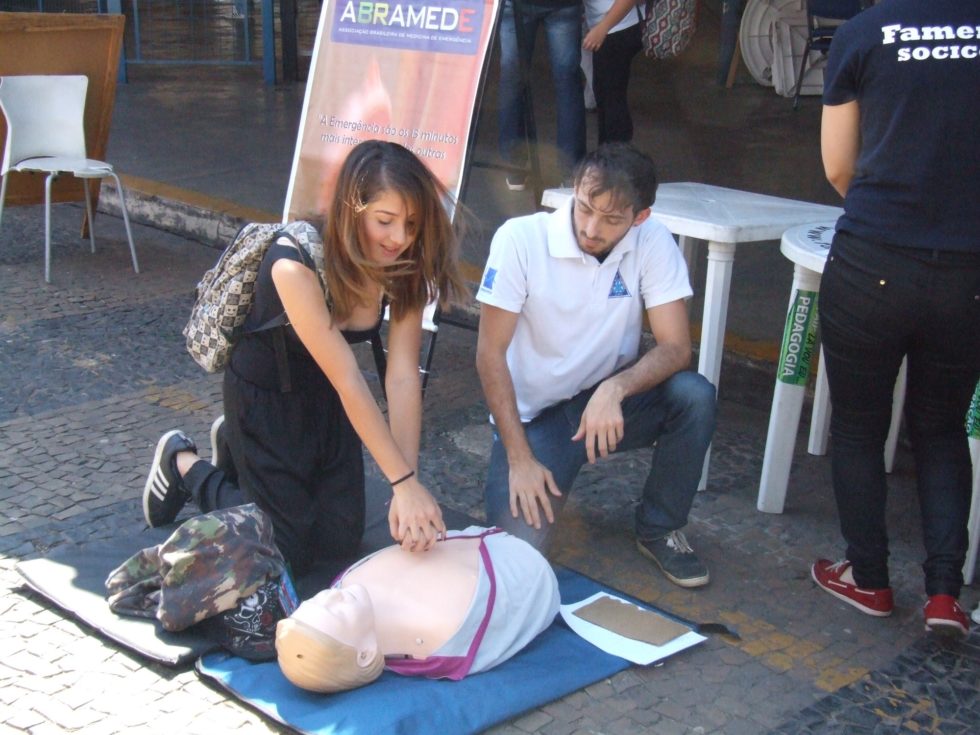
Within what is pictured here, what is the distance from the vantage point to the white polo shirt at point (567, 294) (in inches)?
128

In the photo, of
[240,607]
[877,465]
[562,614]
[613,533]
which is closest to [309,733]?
[240,607]

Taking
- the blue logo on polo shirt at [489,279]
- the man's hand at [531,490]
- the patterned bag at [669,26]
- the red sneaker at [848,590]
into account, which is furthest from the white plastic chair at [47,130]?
the red sneaker at [848,590]

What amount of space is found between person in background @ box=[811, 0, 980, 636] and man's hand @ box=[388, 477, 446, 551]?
1.04 m

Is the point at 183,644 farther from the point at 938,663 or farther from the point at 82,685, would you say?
the point at 938,663

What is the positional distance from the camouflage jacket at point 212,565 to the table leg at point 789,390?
153cm

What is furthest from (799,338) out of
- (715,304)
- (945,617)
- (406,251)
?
(406,251)

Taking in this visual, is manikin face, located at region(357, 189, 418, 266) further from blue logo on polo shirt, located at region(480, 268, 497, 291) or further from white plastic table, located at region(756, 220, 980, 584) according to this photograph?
white plastic table, located at region(756, 220, 980, 584)

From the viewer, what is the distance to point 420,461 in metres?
4.00

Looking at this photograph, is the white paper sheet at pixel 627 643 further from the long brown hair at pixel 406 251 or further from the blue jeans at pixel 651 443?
the long brown hair at pixel 406 251

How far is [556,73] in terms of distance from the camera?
585 centimetres

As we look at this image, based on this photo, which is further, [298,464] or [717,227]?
[717,227]

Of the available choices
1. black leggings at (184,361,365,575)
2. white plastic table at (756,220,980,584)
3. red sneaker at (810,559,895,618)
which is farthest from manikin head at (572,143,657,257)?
red sneaker at (810,559,895,618)

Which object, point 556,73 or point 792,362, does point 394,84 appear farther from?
point 792,362

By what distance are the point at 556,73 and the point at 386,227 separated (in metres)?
3.22
